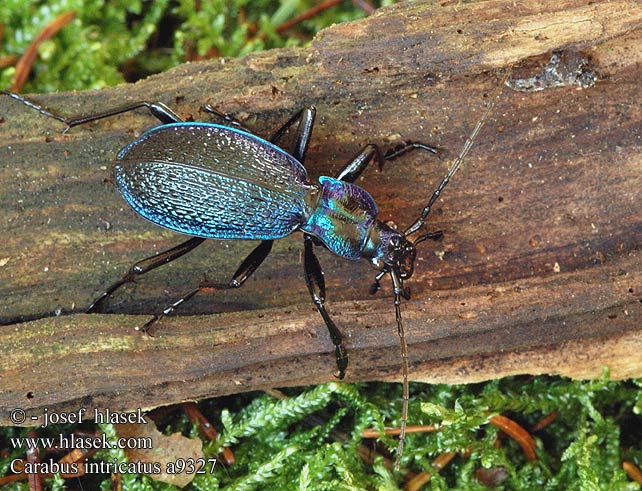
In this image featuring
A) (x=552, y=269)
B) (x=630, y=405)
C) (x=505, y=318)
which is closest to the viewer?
(x=505, y=318)

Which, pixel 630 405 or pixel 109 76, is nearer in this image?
pixel 630 405

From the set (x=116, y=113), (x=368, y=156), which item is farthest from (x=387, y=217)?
(x=116, y=113)

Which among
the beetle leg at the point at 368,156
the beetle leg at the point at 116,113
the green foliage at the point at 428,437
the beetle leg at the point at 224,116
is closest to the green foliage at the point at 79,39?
the beetle leg at the point at 116,113

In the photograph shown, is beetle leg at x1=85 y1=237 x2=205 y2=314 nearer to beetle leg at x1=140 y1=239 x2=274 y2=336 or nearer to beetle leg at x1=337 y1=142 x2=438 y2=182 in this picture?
beetle leg at x1=140 y1=239 x2=274 y2=336

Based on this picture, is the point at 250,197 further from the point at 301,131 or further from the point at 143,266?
the point at 143,266

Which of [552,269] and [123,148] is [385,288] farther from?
[123,148]

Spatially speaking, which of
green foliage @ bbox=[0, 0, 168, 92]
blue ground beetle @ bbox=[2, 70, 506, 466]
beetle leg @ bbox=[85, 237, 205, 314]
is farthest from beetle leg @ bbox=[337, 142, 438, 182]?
green foliage @ bbox=[0, 0, 168, 92]

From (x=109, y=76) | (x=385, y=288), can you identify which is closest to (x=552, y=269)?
(x=385, y=288)
